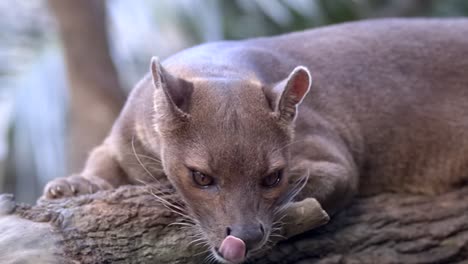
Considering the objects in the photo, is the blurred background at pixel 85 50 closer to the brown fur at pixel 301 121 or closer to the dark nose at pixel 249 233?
the brown fur at pixel 301 121

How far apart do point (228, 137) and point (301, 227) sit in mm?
571

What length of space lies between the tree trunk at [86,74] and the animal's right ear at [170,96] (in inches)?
104

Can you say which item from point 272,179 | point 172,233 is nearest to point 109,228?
point 172,233

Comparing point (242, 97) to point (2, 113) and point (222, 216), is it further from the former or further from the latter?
point (2, 113)

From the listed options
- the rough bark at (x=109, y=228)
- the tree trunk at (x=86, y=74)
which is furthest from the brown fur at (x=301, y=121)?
the tree trunk at (x=86, y=74)

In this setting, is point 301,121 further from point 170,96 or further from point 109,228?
point 109,228

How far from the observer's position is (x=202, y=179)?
3.37 m

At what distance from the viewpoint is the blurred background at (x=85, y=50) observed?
20.1 feet

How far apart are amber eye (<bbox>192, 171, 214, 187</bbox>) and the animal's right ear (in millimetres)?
267

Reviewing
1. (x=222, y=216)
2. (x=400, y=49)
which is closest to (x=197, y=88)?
(x=222, y=216)

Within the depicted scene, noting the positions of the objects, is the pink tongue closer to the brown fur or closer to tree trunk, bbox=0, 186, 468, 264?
the brown fur

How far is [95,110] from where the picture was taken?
20.1 feet

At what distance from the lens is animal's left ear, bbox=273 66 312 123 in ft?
11.4

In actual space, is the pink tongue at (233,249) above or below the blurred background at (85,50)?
below
